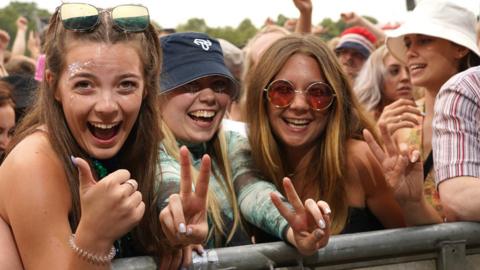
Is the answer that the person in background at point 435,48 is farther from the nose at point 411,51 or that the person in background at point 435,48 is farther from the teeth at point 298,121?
the teeth at point 298,121

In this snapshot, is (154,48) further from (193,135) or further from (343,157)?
(343,157)

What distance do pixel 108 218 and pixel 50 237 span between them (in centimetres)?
21

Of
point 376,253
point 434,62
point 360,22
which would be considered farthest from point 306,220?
point 360,22

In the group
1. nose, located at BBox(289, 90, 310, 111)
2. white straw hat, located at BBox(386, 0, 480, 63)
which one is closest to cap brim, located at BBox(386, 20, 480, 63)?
white straw hat, located at BBox(386, 0, 480, 63)

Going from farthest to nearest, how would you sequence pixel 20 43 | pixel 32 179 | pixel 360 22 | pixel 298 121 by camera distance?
pixel 20 43, pixel 360 22, pixel 298 121, pixel 32 179

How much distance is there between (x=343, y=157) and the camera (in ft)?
10.3

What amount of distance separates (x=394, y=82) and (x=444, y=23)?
4.50ft

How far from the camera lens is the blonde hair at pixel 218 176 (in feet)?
9.31

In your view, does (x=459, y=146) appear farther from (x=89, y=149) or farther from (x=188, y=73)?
(x=89, y=149)

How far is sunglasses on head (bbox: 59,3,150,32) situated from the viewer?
92.1 inches

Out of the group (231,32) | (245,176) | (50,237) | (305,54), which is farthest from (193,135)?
(231,32)

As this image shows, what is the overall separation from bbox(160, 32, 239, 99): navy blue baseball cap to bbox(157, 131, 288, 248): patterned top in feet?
0.93

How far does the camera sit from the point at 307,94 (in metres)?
3.19

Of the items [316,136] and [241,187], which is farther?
[316,136]
